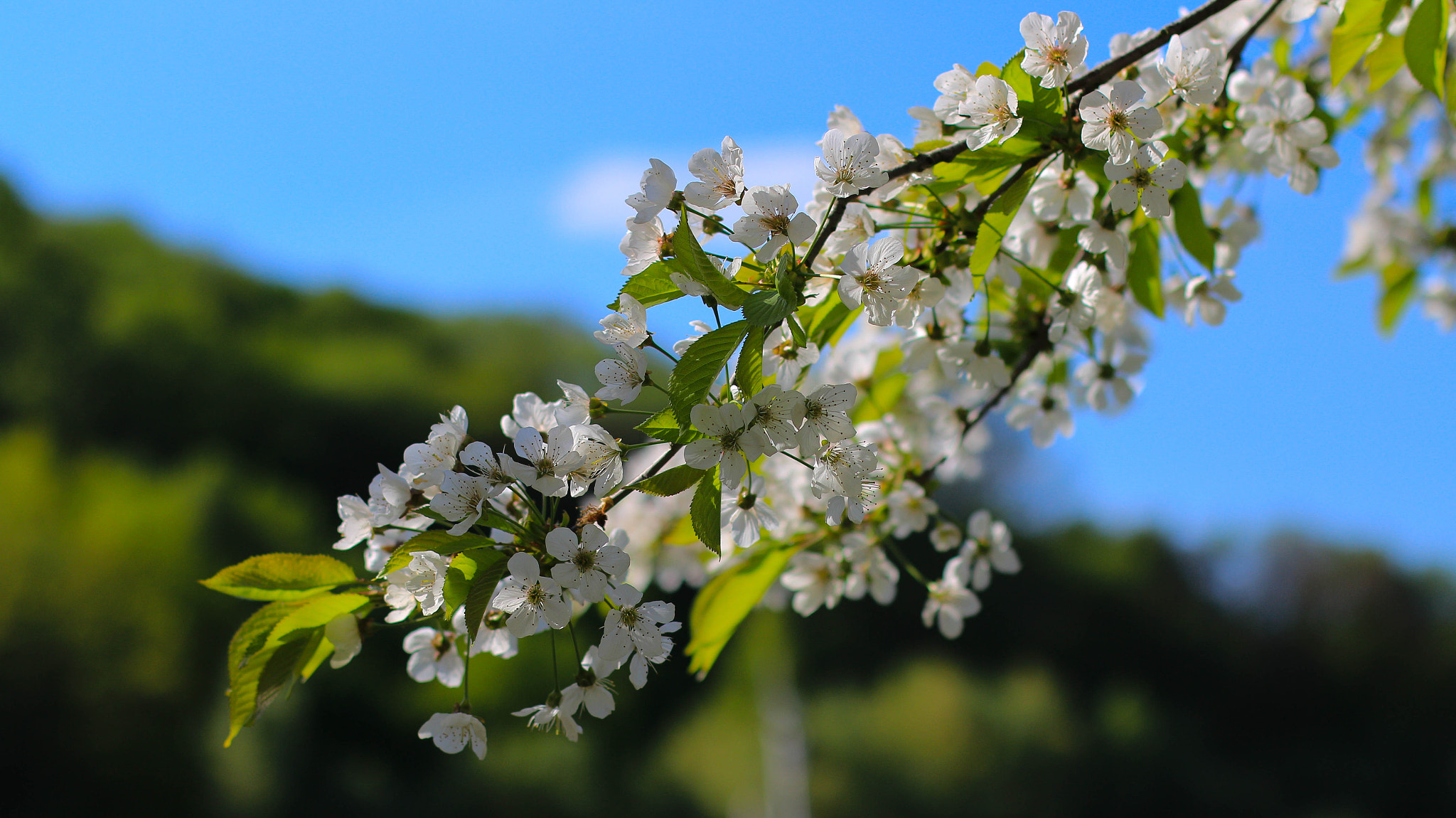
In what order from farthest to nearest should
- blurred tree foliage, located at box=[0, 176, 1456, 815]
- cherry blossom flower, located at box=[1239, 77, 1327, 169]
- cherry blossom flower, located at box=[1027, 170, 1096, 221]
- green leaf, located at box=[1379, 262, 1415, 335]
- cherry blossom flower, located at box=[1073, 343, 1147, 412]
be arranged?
blurred tree foliage, located at box=[0, 176, 1456, 815]
green leaf, located at box=[1379, 262, 1415, 335]
cherry blossom flower, located at box=[1073, 343, 1147, 412]
cherry blossom flower, located at box=[1239, 77, 1327, 169]
cherry blossom flower, located at box=[1027, 170, 1096, 221]

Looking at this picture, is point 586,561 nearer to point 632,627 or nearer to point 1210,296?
point 632,627

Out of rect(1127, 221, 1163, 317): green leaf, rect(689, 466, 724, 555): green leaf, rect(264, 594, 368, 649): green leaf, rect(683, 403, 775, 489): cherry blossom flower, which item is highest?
rect(1127, 221, 1163, 317): green leaf

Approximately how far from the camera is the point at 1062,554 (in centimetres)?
2011

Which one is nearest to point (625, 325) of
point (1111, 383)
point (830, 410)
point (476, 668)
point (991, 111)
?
point (830, 410)

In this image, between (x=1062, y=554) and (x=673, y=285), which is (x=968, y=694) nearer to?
(x=1062, y=554)

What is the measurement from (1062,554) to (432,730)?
2111 cm

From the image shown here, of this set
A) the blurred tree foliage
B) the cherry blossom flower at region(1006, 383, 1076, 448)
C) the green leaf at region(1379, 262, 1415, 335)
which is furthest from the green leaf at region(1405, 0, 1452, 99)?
the blurred tree foliage

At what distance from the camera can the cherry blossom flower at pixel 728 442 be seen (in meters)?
0.51

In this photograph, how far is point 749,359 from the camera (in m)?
0.52

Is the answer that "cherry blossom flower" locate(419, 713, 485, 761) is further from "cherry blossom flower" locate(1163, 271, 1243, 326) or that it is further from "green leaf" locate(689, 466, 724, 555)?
"cherry blossom flower" locate(1163, 271, 1243, 326)

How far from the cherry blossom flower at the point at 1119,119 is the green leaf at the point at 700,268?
25cm

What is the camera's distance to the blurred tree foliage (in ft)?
34.9

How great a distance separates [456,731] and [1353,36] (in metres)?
0.91

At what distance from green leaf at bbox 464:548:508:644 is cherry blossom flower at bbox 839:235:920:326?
27 cm
